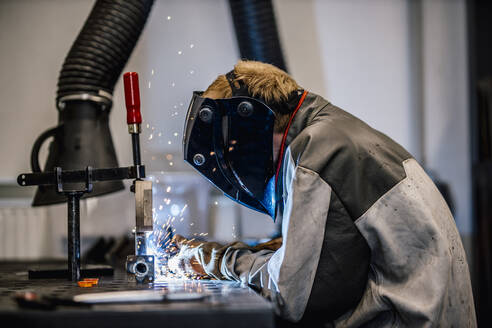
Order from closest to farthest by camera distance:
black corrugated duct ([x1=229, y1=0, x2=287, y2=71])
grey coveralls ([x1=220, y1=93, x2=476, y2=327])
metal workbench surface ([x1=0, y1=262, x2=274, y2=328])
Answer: metal workbench surface ([x1=0, y1=262, x2=274, y2=328]) → grey coveralls ([x1=220, y1=93, x2=476, y2=327]) → black corrugated duct ([x1=229, y1=0, x2=287, y2=71])

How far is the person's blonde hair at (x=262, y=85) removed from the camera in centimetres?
134

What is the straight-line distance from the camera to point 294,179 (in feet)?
3.77

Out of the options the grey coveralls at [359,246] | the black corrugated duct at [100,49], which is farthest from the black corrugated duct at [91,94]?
the grey coveralls at [359,246]

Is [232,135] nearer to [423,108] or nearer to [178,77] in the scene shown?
[178,77]

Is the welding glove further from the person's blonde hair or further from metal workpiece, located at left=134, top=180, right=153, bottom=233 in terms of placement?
the person's blonde hair

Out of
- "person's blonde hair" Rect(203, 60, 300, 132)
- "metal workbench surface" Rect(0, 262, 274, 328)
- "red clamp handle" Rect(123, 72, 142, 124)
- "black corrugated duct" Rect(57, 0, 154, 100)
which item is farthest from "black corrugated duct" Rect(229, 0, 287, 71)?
"metal workbench surface" Rect(0, 262, 274, 328)

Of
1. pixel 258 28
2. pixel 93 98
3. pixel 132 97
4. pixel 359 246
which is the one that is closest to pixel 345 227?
pixel 359 246

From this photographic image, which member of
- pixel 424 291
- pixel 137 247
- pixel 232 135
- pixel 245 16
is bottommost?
pixel 424 291

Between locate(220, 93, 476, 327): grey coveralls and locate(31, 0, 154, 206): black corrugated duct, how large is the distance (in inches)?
43.5

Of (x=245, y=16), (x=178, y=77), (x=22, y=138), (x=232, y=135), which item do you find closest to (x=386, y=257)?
(x=232, y=135)

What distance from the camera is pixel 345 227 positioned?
46.3 inches

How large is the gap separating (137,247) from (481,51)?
3.05 meters

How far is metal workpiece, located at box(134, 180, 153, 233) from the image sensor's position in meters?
1.26

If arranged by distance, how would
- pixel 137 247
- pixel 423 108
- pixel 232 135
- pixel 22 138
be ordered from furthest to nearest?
1. pixel 423 108
2. pixel 22 138
3. pixel 232 135
4. pixel 137 247
